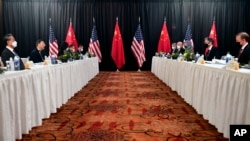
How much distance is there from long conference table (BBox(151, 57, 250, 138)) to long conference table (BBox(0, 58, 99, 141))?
2.33 metres

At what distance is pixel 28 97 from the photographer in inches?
137

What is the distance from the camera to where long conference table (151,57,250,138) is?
2950 millimetres

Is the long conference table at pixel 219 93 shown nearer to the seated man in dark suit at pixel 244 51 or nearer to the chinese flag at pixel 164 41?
the seated man in dark suit at pixel 244 51

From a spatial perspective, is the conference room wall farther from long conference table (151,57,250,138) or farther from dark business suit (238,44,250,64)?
long conference table (151,57,250,138)

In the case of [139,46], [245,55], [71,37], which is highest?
[71,37]

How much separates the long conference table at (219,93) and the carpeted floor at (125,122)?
0.18 metres

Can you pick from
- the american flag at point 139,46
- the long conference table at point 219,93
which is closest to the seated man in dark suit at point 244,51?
the long conference table at point 219,93

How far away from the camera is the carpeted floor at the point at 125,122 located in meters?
3.40

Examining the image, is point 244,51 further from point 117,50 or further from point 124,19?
point 124,19

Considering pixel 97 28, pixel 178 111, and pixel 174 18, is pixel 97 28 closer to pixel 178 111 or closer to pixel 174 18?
pixel 174 18

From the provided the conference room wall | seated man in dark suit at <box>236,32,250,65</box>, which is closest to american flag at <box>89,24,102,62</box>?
the conference room wall

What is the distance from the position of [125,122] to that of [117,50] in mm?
8997

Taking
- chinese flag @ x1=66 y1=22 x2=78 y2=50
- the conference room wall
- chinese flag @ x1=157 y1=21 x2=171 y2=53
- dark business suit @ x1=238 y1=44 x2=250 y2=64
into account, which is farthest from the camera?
the conference room wall

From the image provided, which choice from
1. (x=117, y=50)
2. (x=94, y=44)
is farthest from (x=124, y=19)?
(x=94, y=44)
